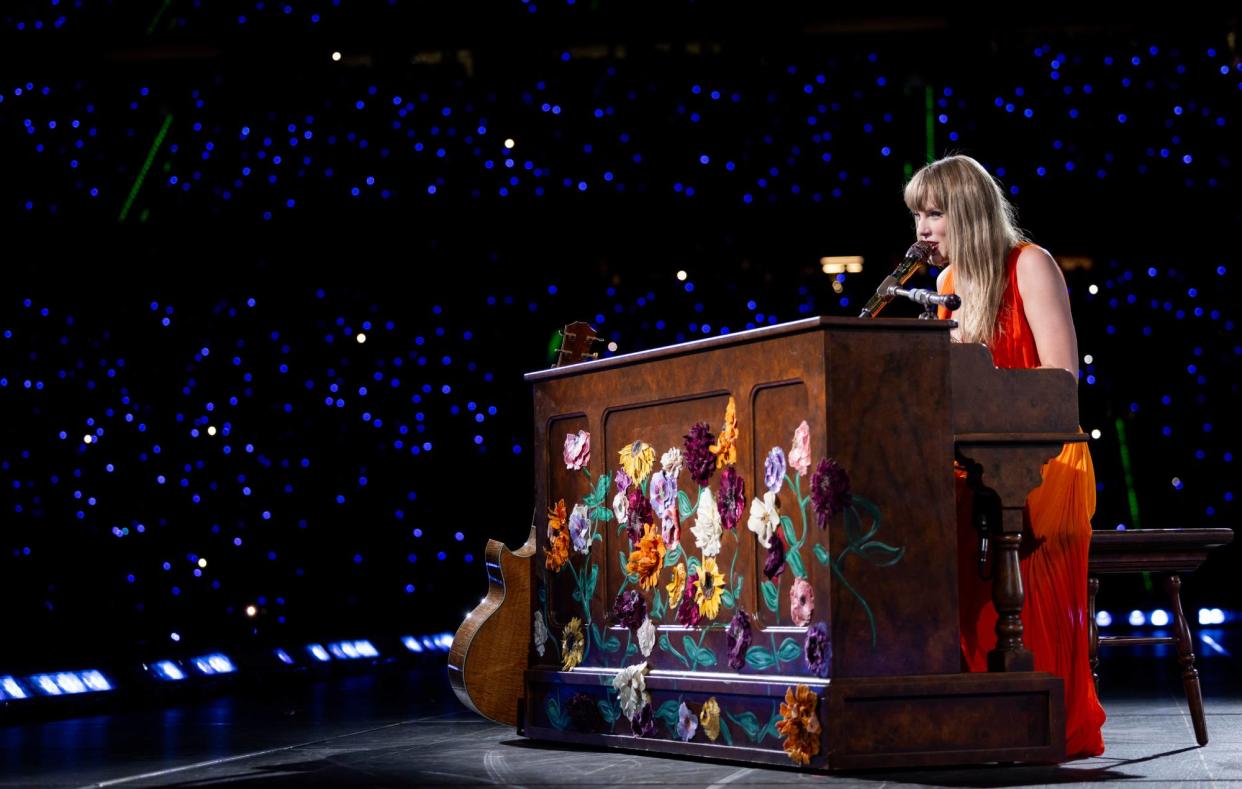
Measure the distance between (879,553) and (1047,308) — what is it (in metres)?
0.73

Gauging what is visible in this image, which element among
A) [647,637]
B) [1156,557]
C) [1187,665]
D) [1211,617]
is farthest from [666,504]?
[1211,617]

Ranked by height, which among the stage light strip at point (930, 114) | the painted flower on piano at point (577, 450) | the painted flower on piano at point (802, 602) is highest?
the stage light strip at point (930, 114)

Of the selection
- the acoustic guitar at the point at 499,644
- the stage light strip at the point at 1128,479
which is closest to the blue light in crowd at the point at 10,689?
the acoustic guitar at the point at 499,644

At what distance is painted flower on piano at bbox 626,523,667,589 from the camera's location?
125 inches

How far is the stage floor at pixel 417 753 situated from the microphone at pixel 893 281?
87 cm

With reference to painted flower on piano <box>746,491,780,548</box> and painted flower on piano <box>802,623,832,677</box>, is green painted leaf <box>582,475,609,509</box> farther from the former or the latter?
painted flower on piano <box>802,623,832,677</box>

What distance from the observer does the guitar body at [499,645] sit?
3.49 metres

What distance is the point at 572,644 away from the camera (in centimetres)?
339

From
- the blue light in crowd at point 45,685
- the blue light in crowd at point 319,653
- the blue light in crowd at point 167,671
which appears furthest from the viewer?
the blue light in crowd at point 319,653

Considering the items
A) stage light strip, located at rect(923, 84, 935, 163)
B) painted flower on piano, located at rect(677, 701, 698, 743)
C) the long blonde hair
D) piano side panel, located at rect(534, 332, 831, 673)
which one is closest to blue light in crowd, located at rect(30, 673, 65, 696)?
piano side panel, located at rect(534, 332, 831, 673)

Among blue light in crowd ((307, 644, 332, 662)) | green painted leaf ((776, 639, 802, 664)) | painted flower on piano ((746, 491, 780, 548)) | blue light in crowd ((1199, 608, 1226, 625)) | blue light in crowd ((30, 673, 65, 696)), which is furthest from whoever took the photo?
blue light in crowd ((1199, 608, 1226, 625))

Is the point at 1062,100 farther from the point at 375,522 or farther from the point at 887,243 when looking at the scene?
the point at 375,522

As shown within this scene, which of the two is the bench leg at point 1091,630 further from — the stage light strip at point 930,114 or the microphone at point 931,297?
the stage light strip at point 930,114

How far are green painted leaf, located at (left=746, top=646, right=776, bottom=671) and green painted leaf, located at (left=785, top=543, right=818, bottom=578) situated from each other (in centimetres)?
16
